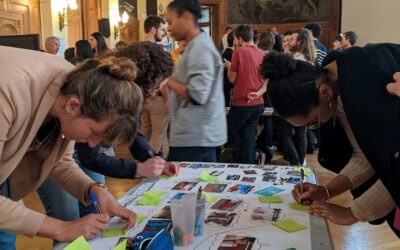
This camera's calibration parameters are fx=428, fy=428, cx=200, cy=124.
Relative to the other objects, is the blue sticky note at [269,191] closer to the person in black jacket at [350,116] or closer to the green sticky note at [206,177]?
the person in black jacket at [350,116]

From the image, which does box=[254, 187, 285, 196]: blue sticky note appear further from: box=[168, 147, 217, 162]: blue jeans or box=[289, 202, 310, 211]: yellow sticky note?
box=[168, 147, 217, 162]: blue jeans

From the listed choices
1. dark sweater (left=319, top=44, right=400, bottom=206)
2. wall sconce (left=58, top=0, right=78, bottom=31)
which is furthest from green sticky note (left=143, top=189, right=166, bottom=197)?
wall sconce (left=58, top=0, right=78, bottom=31)

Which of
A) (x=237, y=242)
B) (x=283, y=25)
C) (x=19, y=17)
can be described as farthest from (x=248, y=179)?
(x=283, y=25)

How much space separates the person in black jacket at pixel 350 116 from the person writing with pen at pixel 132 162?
0.39 meters

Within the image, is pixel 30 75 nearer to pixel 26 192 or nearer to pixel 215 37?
pixel 26 192

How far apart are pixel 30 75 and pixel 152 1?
9.24 m

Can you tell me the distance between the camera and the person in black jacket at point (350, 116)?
1.11 metres

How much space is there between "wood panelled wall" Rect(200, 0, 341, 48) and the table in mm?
9409

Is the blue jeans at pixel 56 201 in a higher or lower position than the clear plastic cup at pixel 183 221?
lower

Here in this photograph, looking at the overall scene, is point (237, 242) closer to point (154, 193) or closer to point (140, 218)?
point (140, 218)

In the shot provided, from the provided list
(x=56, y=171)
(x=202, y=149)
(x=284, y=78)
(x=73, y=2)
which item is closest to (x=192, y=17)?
(x=202, y=149)

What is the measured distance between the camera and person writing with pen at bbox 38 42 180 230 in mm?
1504

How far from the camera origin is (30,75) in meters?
1.04

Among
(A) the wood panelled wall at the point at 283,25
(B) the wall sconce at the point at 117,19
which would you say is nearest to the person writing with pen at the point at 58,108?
(B) the wall sconce at the point at 117,19
